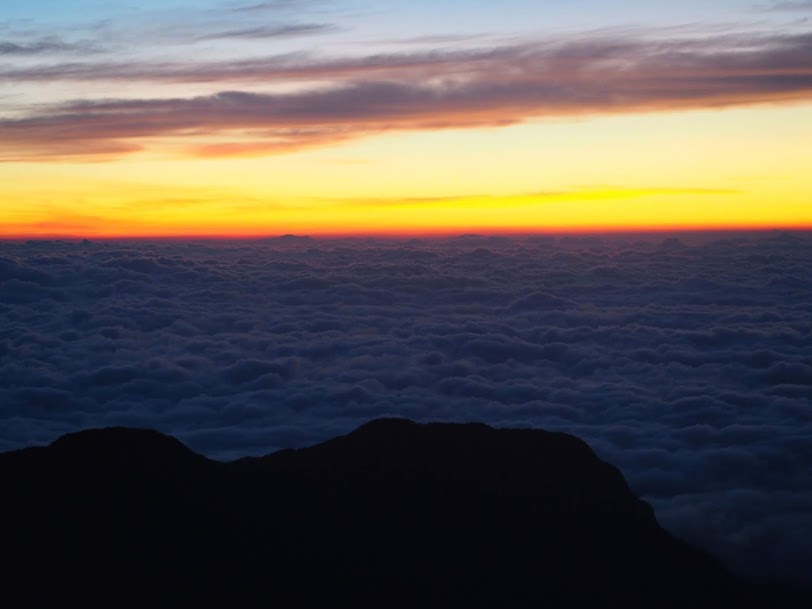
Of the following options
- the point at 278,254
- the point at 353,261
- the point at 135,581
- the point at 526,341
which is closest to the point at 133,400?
the point at 526,341

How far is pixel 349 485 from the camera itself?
50.4 feet

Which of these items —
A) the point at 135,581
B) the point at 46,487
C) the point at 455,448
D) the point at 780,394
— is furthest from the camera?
the point at 780,394

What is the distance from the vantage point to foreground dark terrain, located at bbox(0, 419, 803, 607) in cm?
1251

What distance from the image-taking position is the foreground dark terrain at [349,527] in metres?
12.5

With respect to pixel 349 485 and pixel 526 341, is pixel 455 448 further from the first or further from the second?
pixel 526 341

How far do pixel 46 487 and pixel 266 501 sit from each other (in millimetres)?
3687

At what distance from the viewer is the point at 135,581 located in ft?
39.4

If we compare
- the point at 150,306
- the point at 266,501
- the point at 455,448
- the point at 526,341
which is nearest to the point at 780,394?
the point at 526,341

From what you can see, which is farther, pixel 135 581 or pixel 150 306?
pixel 150 306

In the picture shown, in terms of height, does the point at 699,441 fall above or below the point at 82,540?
below

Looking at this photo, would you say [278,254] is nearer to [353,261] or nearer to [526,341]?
[353,261]

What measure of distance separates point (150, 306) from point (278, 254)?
211 feet

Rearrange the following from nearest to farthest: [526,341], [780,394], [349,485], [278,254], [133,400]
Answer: [349,485], [780,394], [133,400], [526,341], [278,254]

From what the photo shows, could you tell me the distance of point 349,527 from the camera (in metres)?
14.4
